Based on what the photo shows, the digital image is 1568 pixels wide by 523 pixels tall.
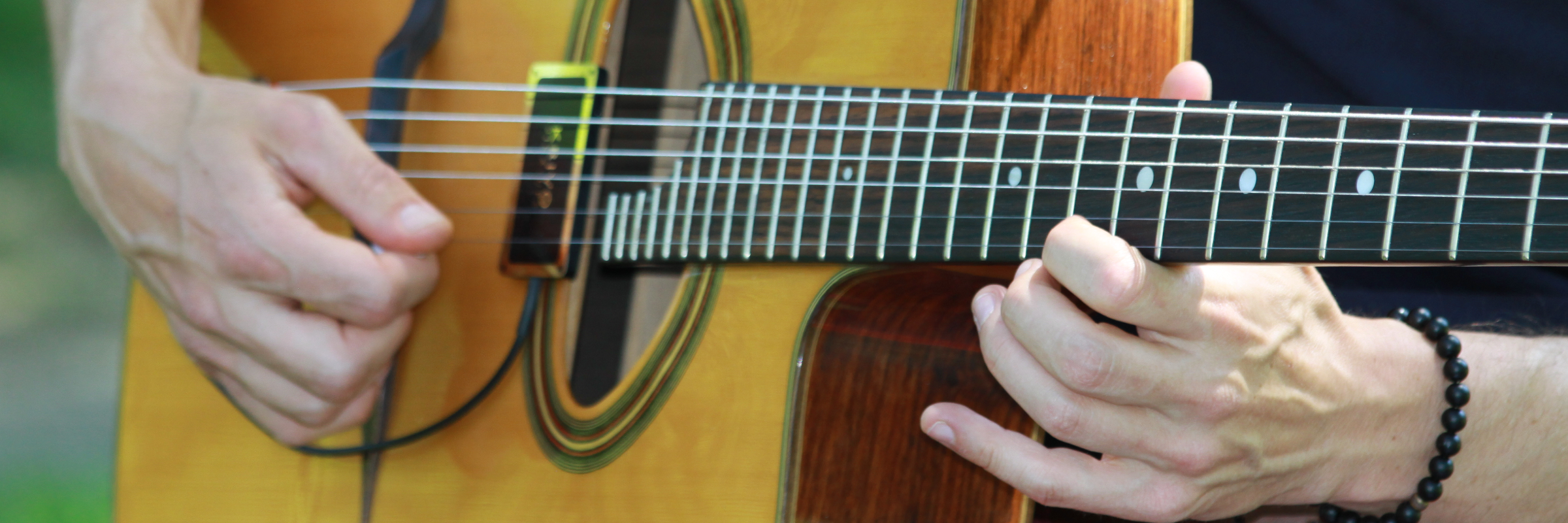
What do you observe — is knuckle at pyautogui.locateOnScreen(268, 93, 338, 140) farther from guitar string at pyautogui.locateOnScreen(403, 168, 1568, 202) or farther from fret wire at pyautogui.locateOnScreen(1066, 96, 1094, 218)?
fret wire at pyautogui.locateOnScreen(1066, 96, 1094, 218)

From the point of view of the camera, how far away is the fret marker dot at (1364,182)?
64 centimetres

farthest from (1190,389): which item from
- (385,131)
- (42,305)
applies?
(42,305)

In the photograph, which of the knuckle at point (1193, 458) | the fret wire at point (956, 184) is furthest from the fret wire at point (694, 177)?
the knuckle at point (1193, 458)

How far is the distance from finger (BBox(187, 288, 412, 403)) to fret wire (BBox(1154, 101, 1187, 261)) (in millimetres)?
664

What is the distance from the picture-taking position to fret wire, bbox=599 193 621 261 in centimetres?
89

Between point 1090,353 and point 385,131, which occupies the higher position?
point 385,131

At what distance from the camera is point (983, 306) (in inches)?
29.7

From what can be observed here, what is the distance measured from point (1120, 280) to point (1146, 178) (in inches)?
→ 4.1

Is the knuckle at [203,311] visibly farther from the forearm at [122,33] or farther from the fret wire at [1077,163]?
the fret wire at [1077,163]

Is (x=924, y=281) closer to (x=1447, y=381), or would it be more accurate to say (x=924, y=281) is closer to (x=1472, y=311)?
(x=1447, y=381)

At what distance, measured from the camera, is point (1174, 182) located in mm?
671

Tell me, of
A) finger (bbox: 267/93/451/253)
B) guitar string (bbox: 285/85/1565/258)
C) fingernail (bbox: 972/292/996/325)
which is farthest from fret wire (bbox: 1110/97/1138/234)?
finger (bbox: 267/93/451/253)

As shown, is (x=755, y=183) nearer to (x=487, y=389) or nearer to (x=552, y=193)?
(x=552, y=193)

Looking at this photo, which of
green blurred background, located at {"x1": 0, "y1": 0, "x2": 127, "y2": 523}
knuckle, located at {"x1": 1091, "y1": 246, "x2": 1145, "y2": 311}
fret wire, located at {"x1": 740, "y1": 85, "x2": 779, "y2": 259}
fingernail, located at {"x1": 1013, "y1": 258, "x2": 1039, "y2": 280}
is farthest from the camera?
green blurred background, located at {"x1": 0, "y1": 0, "x2": 127, "y2": 523}
